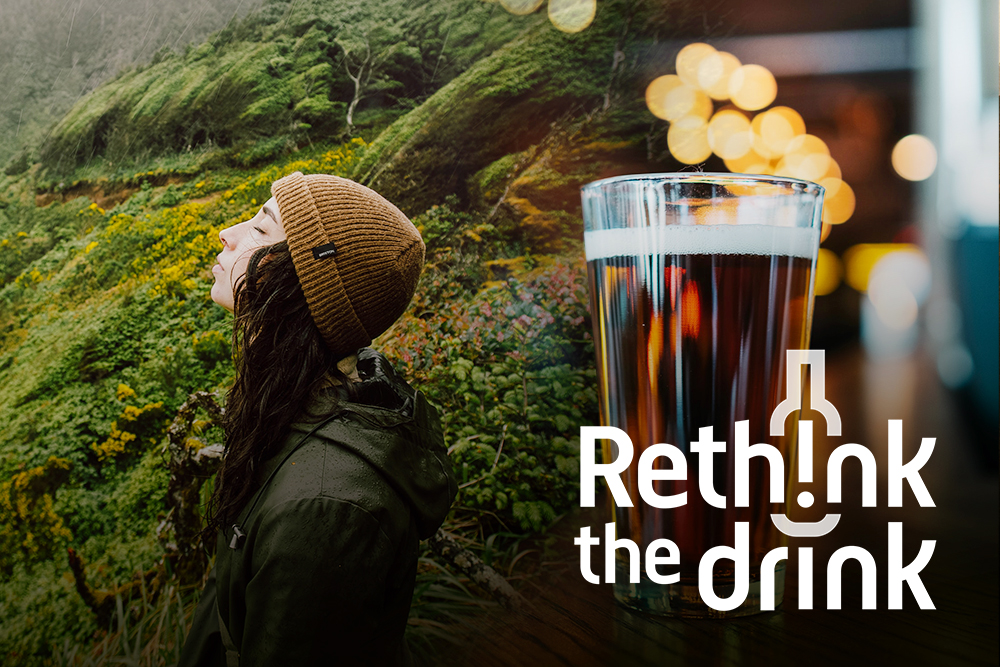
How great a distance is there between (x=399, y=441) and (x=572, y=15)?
128 cm

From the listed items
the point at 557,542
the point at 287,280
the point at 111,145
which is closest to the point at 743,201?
the point at 287,280

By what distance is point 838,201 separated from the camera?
1.73 meters

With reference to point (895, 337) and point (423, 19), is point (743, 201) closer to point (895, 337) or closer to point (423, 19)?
point (423, 19)

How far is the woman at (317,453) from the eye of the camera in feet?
2.87

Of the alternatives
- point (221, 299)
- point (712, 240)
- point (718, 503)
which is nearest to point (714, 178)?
point (712, 240)

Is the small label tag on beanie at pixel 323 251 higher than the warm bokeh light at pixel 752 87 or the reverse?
the reverse

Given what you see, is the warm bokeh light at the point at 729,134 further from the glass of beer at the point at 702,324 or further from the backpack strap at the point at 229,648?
the backpack strap at the point at 229,648

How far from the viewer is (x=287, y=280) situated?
41.7 inches

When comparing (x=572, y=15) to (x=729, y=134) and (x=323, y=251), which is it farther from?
(x=323, y=251)

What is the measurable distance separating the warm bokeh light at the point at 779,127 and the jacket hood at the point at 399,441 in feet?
3.78

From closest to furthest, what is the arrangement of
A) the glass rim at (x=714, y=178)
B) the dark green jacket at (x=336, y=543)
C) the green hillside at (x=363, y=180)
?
the glass rim at (x=714, y=178) → the dark green jacket at (x=336, y=543) → the green hillside at (x=363, y=180)

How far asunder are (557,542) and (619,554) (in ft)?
2.10

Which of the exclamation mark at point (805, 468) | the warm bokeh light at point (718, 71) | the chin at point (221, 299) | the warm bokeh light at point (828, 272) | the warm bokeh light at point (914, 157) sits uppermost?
the warm bokeh light at point (718, 71)

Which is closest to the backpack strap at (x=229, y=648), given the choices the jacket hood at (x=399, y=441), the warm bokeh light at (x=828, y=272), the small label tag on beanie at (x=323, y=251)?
the jacket hood at (x=399, y=441)
